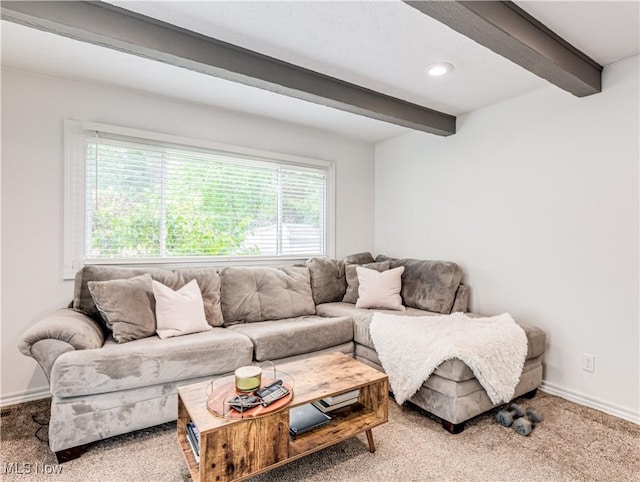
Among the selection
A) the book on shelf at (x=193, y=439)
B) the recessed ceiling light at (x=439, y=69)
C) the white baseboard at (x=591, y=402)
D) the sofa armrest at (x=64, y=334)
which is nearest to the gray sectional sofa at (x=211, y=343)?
the sofa armrest at (x=64, y=334)

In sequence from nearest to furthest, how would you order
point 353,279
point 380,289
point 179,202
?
point 179,202
point 380,289
point 353,279

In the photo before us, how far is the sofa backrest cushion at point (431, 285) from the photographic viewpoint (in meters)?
3.10

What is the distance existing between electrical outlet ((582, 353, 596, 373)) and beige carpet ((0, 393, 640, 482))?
1.12 feet

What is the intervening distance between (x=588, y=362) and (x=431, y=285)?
1.23 meters

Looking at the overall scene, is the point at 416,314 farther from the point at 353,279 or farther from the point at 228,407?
the point at 228,407

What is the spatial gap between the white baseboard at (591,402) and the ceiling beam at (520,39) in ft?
7.05

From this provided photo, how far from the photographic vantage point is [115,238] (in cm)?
282

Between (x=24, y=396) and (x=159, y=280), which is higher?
(x=159, y=280)

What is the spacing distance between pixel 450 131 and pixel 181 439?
10.7 ft

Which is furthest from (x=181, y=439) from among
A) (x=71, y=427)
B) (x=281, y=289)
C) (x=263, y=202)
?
(x=263, y=202)

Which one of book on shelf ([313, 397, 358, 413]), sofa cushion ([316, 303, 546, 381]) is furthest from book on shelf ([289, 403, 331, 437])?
sofa cushion ([316, 303, 546, 381])

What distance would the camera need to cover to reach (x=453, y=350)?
6.66 ft

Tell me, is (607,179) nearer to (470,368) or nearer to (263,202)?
(470,368)

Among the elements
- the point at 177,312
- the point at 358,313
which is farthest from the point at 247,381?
the point at 358,313
